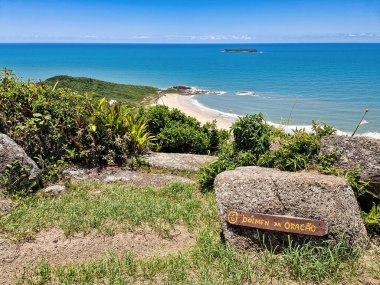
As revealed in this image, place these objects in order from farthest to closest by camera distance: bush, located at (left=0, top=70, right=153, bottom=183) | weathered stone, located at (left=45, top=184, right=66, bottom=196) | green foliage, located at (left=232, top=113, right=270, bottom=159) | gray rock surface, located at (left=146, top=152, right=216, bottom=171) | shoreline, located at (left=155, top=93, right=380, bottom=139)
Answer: shoreline, located at (left=155, top=93, right=380, bottom=139) → gray rock surface, located at (left=146, top=152, right=216, bottom=171) → bush, located at (left=0, top=70, right=153, bottom=183) → green foliage, located at (left=232, top=113, right=270, bottom=159) → weathered stone, located at (left=45, top=184, right=66, bottom=196)

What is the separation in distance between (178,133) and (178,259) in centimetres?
723

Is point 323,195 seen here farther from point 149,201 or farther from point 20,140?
point 20,140

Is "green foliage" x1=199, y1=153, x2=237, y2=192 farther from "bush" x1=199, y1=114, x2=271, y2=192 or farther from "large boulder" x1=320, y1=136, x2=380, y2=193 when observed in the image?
"large boulder" x1=320, y1=136, x2=380, y2=193

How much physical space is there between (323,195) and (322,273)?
1176 millimetres

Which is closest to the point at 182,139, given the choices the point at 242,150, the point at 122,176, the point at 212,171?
the point at 122,176

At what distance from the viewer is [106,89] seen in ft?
122

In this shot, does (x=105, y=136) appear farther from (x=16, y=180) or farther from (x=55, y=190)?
(x=16, y=180)

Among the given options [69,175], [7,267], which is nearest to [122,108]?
[69,175]

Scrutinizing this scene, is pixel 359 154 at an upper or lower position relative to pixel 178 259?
upper

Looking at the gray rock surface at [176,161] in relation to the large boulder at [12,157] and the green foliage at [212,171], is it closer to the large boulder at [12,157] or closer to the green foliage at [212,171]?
the green foliage at [212,171]

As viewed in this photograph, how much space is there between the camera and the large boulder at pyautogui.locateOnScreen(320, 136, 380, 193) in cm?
646

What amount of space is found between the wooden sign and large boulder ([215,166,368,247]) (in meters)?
0.09

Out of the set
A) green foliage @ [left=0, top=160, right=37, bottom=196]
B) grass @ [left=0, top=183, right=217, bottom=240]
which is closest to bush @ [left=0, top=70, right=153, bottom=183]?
green foliage @ [left=0, top=160, right=37, bottom=196]

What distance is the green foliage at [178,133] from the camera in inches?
488
